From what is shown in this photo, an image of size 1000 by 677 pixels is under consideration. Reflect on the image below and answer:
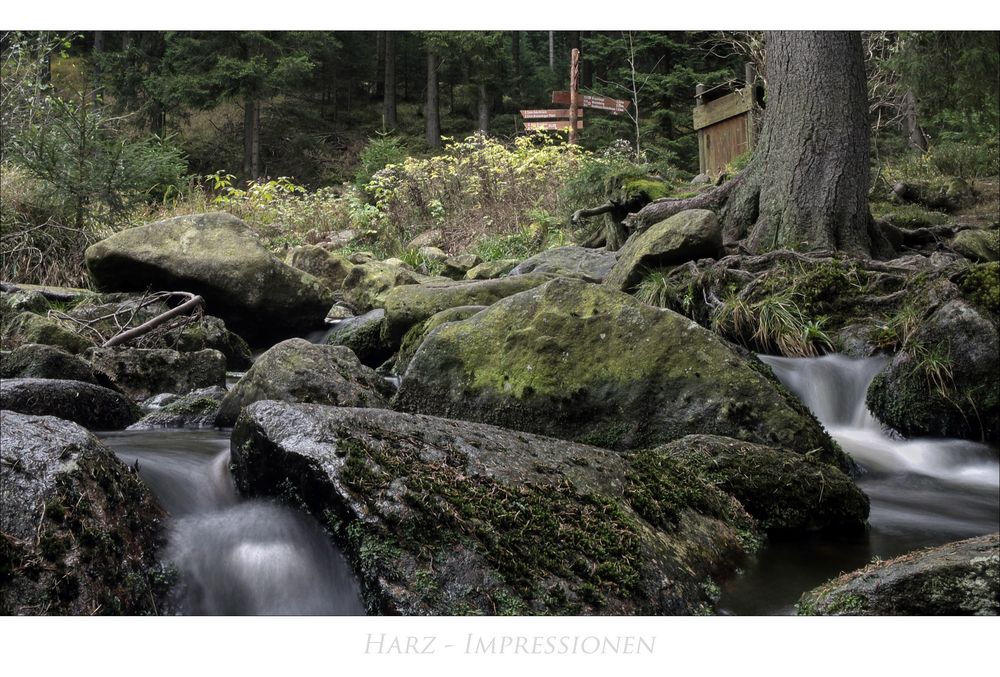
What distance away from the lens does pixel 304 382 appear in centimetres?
441

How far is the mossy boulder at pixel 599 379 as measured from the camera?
12.5ft

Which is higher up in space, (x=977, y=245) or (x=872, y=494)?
(x=977, y=245)

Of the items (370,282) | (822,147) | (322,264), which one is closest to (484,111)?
(322,264)

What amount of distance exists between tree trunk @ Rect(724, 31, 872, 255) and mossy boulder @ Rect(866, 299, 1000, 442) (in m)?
2.13

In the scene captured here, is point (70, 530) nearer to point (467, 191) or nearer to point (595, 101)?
point (467, 191)

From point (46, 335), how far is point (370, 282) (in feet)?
13.7

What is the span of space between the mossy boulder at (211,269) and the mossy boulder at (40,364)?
7.35 ft

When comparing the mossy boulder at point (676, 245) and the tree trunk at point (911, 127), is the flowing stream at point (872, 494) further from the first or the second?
the tree trunk at point (911, 127)

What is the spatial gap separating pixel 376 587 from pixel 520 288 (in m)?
4.69

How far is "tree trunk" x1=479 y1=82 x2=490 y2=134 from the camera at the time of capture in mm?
12414

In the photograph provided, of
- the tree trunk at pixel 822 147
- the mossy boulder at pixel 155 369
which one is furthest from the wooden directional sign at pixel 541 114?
the mossy boulder at pixel 155 369

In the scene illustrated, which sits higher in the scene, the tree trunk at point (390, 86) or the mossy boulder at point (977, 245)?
the tree trunk at point (390, 86)

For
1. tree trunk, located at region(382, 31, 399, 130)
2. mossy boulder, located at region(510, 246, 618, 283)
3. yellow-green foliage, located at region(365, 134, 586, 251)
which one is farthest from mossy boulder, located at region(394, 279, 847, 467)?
yellow-green foliage, located at region(365, 134, 586, 251)

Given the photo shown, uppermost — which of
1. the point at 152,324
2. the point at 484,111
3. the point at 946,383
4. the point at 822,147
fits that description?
the point at 484,111
